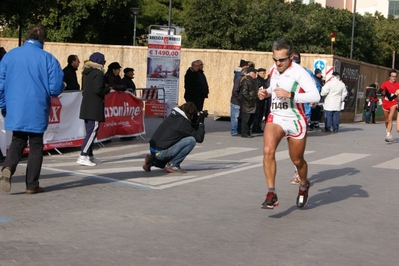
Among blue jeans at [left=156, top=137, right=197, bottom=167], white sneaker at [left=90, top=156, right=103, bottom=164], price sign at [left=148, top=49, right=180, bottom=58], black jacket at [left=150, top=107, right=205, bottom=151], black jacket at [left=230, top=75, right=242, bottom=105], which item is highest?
price sign at [left=148, top=49, right=180, bottom=58]

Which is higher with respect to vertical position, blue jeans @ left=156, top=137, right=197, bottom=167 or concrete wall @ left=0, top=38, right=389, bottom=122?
concrete wall @ left=0, top=38, right=389, bottom=122

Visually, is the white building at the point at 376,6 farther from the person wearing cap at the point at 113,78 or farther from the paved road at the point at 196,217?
the paved road at the point at 196,217

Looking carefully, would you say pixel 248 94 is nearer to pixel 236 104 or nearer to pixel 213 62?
pixel 236 104

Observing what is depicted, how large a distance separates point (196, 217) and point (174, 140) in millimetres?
3607

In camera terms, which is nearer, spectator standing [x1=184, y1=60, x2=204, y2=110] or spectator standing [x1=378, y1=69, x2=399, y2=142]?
spectator standing [x1=378, y1=69, x2=399, y2=142]

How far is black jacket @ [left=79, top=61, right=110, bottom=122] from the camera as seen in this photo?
41.8 ft

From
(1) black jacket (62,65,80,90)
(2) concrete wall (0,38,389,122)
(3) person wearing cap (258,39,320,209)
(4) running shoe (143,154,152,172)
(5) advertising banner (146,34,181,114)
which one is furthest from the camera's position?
(2) concrete wall (0,38,389,122)

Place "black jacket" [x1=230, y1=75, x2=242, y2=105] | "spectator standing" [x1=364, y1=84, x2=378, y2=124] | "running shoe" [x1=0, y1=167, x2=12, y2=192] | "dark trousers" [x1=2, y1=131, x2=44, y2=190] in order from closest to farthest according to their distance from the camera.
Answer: "running shoe" [x1=0, y1=167, x2=12, y2=192], "dark trousers" [x1=2, y1=131, x2=44, y2=190], "black jacket" [x1=230, y1=75, x2=242, y2=105], "spectator standing" [x1=364, y1=84, x2=378, y2=124]

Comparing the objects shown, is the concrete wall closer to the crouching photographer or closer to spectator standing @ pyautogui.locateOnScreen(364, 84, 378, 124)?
spectator standing @ pyautogui.locateOnScreen(364, 84, 378, 124)

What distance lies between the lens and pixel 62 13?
45.8 m

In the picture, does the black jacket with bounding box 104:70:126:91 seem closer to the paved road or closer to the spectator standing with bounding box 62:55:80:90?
the spectator standing with bounding box 62:55:80:90

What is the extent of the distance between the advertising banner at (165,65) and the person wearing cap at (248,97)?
298cm

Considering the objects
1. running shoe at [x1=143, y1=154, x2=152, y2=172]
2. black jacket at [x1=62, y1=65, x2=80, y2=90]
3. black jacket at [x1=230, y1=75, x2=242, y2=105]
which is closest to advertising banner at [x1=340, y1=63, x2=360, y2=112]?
black jacket at [x1=230, y1=75, x2=242, y2=105]

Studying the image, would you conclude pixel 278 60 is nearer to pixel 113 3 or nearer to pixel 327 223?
pixel 327 223
